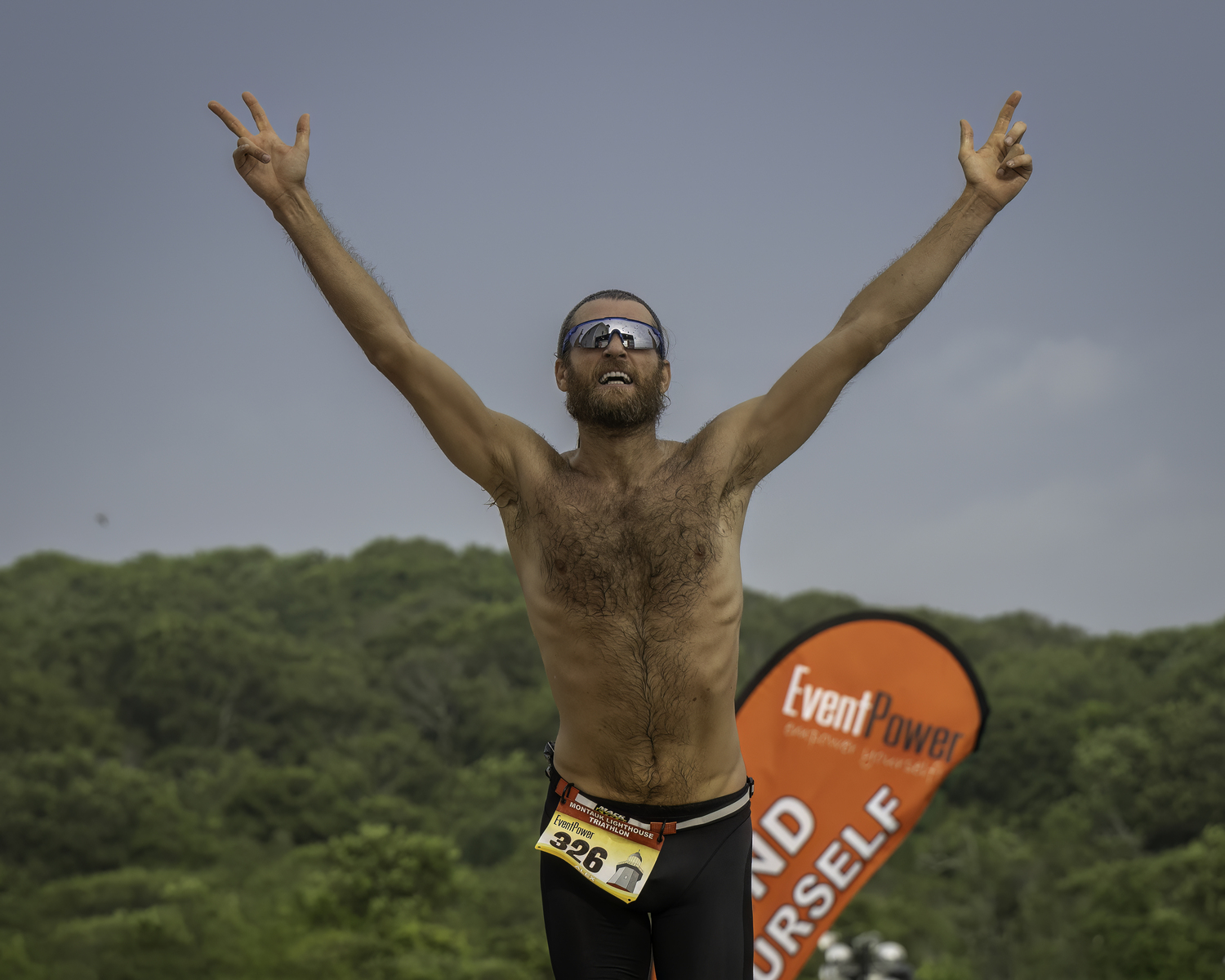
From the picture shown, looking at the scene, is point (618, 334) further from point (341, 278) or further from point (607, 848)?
point (607, 848)

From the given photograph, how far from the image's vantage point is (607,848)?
388 centimetres

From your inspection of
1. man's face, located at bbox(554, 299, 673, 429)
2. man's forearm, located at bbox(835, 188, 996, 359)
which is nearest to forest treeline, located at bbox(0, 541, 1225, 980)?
man's face, located at bbox(554, 299, 673, 429)

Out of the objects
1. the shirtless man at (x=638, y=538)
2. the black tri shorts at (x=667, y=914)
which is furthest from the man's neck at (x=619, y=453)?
the black tri shorts at (x=667, y=914)

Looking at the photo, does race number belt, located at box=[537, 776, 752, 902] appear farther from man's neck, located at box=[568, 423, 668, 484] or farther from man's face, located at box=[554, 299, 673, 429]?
man's face, located at box=[554, 299, 673, 429]

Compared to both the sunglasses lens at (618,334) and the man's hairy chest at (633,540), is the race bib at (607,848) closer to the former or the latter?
the man's hairy chest at (633,540)

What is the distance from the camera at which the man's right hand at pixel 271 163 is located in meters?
3.88

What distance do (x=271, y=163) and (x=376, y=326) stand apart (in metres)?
0.68

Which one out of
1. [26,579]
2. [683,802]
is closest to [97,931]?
[683,802]

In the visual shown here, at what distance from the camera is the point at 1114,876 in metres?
30.2

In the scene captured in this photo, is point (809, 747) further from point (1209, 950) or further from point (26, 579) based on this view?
point (26, 579)

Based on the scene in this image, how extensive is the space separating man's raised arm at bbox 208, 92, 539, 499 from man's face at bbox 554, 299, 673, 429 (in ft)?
0.82

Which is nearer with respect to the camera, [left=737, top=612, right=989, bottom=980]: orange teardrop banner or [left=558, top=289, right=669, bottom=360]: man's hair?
[left=558, top=289, right=669, bottom=360]: man's hair

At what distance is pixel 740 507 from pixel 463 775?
128ft

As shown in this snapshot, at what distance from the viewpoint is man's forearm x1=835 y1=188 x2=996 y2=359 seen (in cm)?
384
